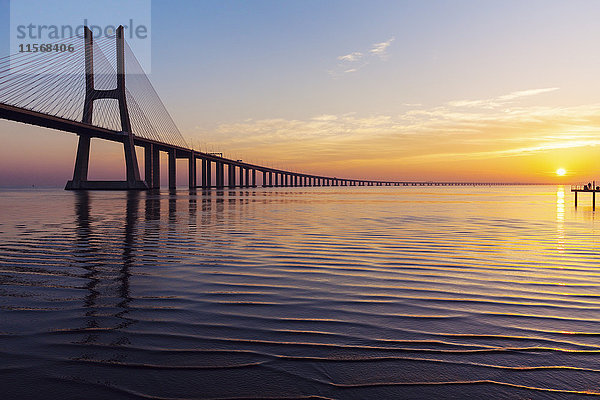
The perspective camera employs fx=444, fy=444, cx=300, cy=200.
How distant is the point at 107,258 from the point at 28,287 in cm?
303

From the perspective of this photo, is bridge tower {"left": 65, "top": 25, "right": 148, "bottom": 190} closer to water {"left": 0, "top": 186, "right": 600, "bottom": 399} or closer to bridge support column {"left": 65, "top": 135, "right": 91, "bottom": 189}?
bridge support column {"left": 65, "top": 135, "right": 91, "bottom": 189}

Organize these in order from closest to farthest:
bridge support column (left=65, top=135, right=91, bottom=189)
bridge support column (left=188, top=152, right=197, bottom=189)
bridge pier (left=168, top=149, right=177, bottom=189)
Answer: bridge support column (left=65, top=135, right=91, bottom=189) → bridge pier (left=168, top=149, right=177, bottom=189) → bridge support column (left=188, top=152, right=197, bottom=189)

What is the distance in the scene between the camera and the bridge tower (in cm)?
7712

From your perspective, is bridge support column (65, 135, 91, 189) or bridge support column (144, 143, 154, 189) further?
bridge support column (144, 143, 154, 189)

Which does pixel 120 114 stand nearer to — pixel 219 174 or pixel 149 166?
pixel 149 166

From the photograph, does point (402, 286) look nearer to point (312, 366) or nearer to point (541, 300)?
point (541, 300)

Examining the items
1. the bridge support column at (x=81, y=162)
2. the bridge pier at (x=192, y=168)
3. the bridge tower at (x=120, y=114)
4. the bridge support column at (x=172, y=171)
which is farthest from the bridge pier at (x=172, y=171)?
the bridge support column at (x=81, y=162)

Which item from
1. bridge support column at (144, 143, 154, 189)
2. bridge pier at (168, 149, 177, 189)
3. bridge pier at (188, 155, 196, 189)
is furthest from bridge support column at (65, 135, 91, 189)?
bridge pier at (188, 155, 196, 189)

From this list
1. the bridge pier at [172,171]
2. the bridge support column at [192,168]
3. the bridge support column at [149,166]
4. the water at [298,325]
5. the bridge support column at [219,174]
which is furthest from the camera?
the bridge support column at [219,174]

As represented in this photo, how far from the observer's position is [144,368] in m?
3.68

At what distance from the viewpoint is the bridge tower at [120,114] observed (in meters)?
77.1

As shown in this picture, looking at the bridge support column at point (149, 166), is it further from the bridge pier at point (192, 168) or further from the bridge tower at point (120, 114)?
the bridge pier at point (192, 168)

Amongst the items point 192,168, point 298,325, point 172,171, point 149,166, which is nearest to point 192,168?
point 192,168

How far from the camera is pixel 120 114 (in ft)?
257
